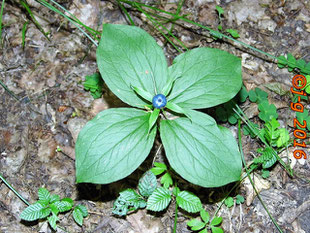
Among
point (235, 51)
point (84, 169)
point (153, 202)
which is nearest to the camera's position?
point (84, 169)

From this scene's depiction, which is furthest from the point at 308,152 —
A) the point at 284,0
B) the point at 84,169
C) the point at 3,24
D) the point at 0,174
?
the point at 3,24

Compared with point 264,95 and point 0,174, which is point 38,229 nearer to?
point 0,174

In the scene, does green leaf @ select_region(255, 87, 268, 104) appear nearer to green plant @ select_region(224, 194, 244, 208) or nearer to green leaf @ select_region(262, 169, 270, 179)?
green leaf @ select_region(262, 169, 270, 179)

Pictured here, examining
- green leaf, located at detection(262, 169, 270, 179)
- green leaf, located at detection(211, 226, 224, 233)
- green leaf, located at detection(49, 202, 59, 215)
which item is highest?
green leaf, located at detection(49, 202, 59, 215)

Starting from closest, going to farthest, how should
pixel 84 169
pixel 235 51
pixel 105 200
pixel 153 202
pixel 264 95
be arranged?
pixel 84 169 → pixel 153 202 → pixel 105 200 → pixel 264 95 → pixel 235 51

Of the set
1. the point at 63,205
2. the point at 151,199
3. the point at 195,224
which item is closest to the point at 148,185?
the point at 151,199

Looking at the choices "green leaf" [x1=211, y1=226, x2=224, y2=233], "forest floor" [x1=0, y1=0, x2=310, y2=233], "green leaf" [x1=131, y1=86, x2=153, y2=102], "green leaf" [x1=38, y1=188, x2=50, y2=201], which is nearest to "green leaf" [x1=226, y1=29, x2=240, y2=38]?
"forest floor" [x1=0, y1=0, x2=310, y2=233]

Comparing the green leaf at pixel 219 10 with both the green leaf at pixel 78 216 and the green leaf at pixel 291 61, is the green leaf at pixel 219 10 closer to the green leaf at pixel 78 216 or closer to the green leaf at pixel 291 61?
the green leaf at pixel 291 61
